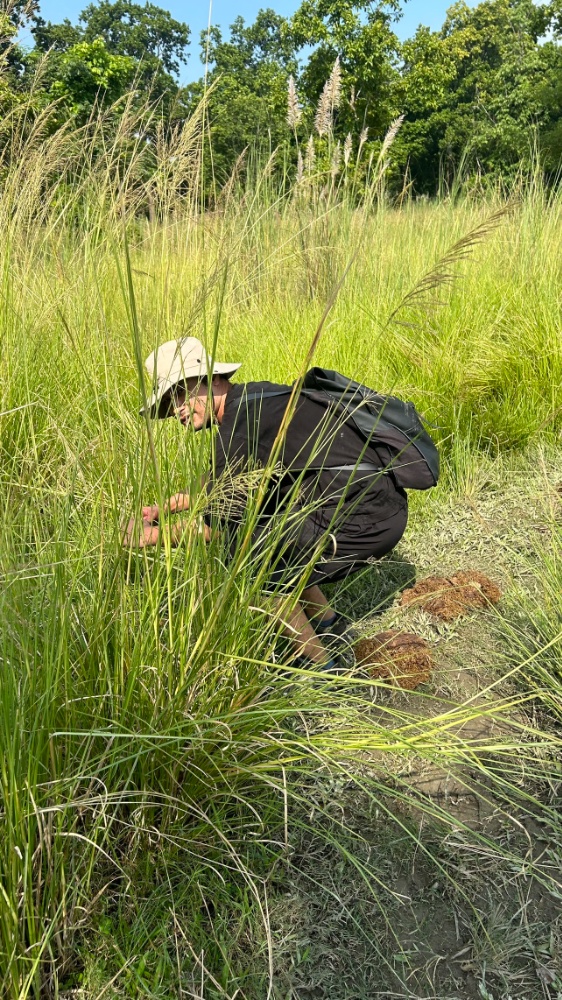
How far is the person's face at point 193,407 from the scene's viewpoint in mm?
1444

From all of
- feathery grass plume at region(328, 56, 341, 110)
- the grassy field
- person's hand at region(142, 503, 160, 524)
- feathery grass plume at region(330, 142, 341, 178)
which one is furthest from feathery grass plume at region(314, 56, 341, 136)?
person's hand at region(142, 503, 160, 524)

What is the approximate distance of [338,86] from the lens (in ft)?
14.2

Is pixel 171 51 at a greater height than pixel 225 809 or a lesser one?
greater

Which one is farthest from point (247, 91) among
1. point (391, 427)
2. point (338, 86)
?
point (391, 427)

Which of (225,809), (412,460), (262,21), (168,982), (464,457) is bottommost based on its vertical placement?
(168,982)

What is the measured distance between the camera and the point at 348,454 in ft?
7.30

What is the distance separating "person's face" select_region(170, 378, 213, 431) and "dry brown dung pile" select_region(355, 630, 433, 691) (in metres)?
0.86

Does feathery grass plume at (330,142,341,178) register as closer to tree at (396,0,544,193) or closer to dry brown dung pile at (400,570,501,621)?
dry brown dung pile at (400,570,501,621)

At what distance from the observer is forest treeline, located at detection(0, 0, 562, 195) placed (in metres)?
3.29

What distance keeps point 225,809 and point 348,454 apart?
1.19 m

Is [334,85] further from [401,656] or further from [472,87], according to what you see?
[472,87]

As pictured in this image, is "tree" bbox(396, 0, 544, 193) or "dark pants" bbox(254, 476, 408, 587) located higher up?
"tree" bbox(396, 0, 544, 193)

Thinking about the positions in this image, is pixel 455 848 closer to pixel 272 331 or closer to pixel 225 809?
pixel 225 809

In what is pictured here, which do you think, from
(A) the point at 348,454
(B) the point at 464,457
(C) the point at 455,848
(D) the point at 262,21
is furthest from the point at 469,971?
(D) the point at 262,21
